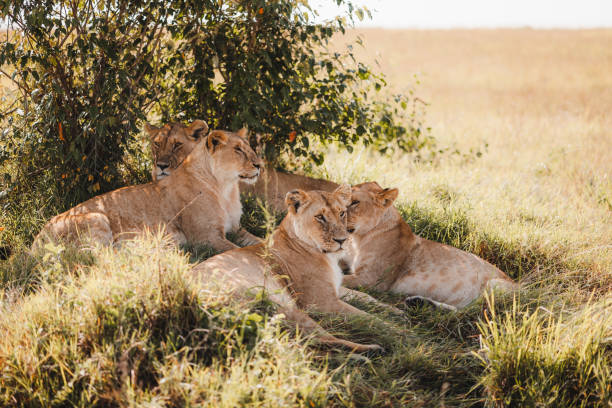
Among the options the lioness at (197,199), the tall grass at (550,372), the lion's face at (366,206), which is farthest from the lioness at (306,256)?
the lioness at (197,199)

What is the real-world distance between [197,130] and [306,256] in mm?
2376

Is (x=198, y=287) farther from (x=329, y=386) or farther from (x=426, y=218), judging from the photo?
(x=426, y=218)

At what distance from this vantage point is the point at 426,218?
6.27 meters

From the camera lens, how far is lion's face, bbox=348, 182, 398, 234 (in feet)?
16.6

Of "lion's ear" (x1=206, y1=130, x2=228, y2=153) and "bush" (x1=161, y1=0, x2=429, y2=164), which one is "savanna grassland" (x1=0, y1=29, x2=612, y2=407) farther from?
"bush" (x1=161, y1=0, x2=429, y2=164)

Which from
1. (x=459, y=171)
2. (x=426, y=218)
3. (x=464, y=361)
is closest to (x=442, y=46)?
(x=459, y=171)

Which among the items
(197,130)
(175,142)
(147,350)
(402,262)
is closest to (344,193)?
(402,262)

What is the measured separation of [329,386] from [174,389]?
0.84 meters

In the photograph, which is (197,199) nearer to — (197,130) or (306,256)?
(197,130)

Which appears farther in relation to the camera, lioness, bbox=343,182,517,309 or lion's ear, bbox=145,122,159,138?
lion's ear, bbox=145,122,159,138

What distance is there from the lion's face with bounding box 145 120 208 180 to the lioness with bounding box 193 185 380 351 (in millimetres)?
2008

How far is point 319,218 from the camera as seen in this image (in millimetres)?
4250

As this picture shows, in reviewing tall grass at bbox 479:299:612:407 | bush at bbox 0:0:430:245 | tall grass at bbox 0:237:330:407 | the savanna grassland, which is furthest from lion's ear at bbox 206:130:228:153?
tall grass at bbox 479:299:612:407

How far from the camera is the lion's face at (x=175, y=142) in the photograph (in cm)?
597
